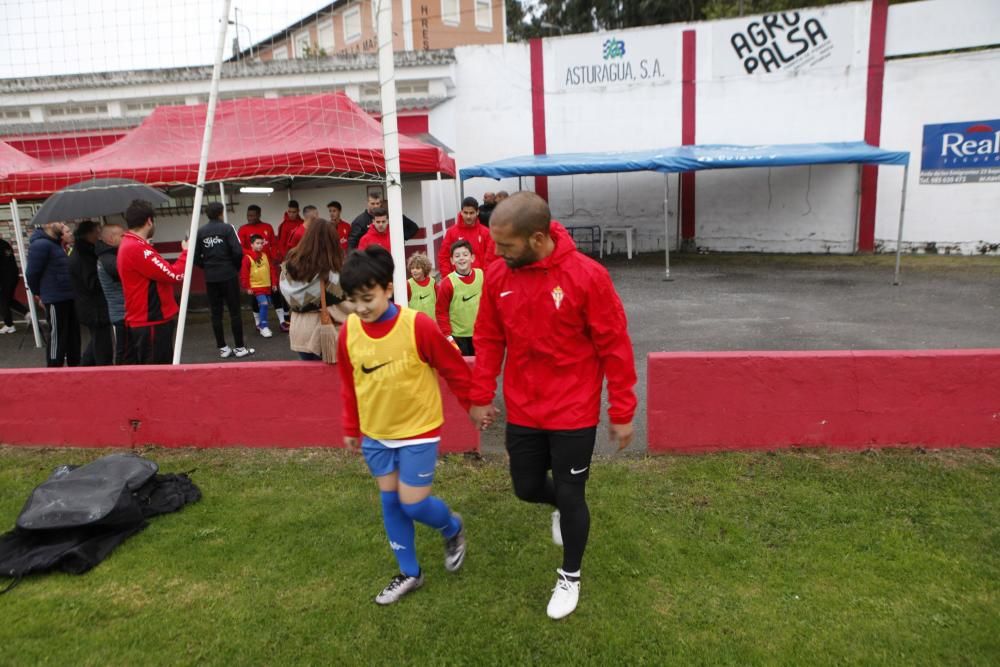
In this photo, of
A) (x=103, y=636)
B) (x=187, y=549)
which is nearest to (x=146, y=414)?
(x=187, y=549)

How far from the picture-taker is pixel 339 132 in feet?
28.5

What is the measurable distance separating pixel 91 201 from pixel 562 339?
187 inches

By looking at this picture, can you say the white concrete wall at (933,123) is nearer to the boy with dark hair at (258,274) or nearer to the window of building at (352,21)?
the window of building at (352,21)

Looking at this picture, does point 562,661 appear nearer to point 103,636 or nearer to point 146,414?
point 103,636

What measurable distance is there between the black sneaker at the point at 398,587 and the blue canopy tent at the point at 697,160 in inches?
381

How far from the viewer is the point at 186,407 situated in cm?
491

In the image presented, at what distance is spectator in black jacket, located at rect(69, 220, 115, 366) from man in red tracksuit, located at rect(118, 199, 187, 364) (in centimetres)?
73

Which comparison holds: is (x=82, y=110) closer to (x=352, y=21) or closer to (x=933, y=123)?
(x=352, y=21)

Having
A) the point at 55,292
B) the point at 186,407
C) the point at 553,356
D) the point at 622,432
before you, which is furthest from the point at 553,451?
the point at 55,292

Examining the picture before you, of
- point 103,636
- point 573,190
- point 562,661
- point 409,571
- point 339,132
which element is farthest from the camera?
point 573,190

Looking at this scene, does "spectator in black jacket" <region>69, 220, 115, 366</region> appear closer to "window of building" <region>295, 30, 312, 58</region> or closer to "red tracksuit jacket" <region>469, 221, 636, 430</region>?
"red tracksuit jacket" <region>469, 221, 636, 430</region>

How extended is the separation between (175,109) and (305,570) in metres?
8.29

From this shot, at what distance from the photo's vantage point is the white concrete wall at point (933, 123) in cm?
1366

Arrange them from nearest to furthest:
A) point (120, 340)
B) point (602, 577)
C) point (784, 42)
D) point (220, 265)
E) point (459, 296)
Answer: point (602, 577) → point (459, 296) → point (120, 340) → point (220, 265) → point (784, 42)
